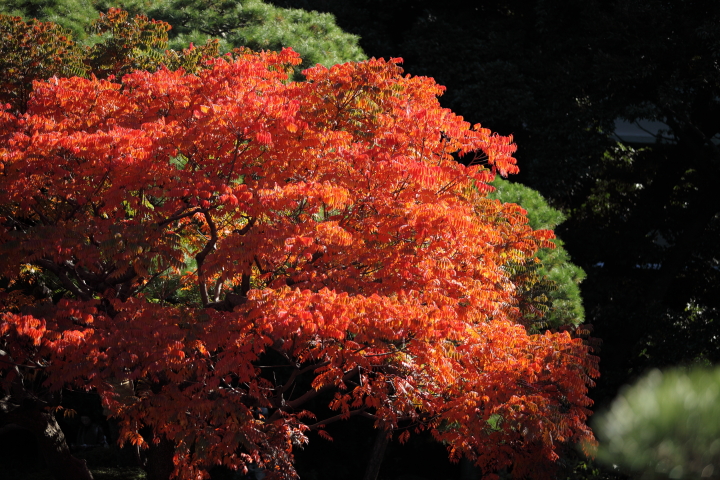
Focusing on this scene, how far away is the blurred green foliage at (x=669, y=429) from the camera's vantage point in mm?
3107

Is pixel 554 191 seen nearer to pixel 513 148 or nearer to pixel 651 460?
pixel 513 148

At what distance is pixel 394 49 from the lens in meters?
18.7

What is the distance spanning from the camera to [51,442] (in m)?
9.89

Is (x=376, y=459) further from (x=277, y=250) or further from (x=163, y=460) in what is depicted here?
(x=277, y=250)

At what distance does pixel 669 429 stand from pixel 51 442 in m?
9.39

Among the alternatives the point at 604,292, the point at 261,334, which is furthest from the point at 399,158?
the point at 604,292

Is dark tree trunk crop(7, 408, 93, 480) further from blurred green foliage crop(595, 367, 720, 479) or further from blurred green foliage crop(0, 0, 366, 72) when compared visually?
blurred green foliage crop(595, 367, 720, 479)

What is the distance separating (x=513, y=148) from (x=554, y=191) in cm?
857

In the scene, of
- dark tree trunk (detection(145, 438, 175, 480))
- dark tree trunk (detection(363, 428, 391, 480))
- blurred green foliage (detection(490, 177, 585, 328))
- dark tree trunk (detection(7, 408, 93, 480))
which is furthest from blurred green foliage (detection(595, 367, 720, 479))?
dark tree trunk (detection(363, 428, 391, 480))

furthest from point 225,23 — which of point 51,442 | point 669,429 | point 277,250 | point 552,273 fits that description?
point 669,429

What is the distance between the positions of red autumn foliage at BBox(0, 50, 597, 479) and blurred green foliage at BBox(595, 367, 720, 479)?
123 inches

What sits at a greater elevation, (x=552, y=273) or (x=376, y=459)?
(x=552, y=273)

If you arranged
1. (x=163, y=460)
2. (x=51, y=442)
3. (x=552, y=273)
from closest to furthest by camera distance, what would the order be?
(x=163, y=460)
(x=51, y=442)
(x=552, y=273)

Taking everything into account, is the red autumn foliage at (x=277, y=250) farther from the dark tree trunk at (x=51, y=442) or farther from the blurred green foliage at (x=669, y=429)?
the blurred green foliage at (x=669, y=429)
